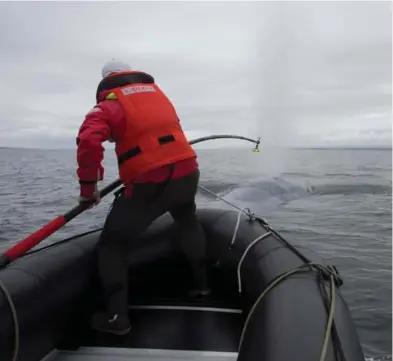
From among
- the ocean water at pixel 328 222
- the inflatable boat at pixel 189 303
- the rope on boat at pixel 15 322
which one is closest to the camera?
the inflatable boat at pixel 189 303

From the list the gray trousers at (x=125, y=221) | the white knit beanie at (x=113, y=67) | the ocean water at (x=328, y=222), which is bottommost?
the ocean water at (x=328, y=222)

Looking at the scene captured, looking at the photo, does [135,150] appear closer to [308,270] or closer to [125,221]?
[125,221]

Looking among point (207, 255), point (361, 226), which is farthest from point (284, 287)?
point (361, 226)

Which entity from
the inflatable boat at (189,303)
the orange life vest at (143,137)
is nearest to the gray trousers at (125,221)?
the orange life vest at (143,137)

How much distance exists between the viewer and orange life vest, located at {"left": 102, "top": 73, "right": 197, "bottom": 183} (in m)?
2.98

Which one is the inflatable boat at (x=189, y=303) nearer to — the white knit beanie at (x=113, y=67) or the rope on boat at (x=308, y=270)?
the rope on boat at (x=308, y=270)

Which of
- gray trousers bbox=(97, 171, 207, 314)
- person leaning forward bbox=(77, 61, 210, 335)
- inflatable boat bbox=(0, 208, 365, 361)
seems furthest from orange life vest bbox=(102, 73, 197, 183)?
inflatable boat bbox=(0, 208, 365, 361)

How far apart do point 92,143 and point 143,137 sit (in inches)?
15.6

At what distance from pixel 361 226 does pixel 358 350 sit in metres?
8.19

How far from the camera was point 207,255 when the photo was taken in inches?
164

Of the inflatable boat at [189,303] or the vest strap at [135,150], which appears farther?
the vest strap at [135,150]

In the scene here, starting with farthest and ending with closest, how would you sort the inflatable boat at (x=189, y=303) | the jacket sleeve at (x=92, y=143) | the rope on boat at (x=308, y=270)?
the jacket sleeve at (x=92, y=143)
the inflatable boat at (x=189, y=303)
the rope on boat at (x=308, y=270)

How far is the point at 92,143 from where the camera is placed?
2721mm

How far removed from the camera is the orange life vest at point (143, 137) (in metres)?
2.98
